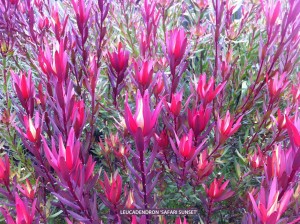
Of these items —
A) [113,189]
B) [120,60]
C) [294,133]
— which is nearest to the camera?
[294,133]

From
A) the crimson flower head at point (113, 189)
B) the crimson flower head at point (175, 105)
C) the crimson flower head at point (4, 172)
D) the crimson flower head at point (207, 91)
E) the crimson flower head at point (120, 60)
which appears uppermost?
the crimson flower head at point (120, 60)

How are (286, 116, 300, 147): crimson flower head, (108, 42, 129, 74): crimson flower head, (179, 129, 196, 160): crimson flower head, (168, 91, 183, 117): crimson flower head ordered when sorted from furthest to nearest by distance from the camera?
(108, 42, 129, 74): crimson flower head
(168, 91, 183, 117): crimson flower head
(179, 129, 196, 160): crimson flower head
(286, 116, 300, 147): crimson flower head

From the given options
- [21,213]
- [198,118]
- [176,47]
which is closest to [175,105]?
[198,118]

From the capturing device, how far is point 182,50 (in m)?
1.29

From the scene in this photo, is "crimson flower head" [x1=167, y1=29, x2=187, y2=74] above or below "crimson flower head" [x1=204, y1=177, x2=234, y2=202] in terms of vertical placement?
above

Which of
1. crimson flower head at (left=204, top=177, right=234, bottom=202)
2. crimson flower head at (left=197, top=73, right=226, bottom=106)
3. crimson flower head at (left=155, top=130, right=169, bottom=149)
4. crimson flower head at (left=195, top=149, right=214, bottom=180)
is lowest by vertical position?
crimson flower head at (left=204, top=177, right=234, bottom=202)

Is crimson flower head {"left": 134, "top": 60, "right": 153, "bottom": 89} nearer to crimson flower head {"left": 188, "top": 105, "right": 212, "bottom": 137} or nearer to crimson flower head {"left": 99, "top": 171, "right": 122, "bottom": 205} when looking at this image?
crimson flower head {"left": 188, "top": 105, "right": 212, "bottom": 137}

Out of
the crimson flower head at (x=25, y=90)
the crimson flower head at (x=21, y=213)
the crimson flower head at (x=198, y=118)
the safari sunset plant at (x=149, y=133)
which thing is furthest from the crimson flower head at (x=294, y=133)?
the crimson flower head at (x=25, y=90)

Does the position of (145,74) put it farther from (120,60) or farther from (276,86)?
(276,86)

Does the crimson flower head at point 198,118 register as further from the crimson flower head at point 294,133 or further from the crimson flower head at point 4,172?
the crimson flower head at point 4,172

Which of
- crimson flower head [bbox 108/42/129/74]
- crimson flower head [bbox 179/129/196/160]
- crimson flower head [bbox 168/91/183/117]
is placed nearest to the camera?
crimson flower head [bbox 179/129/196/160]

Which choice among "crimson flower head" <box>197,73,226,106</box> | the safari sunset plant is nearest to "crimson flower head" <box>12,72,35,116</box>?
the safari sunset plant

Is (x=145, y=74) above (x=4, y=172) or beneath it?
above

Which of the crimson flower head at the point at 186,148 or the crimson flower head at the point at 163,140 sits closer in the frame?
the crimson flower head at the point at 186,148
